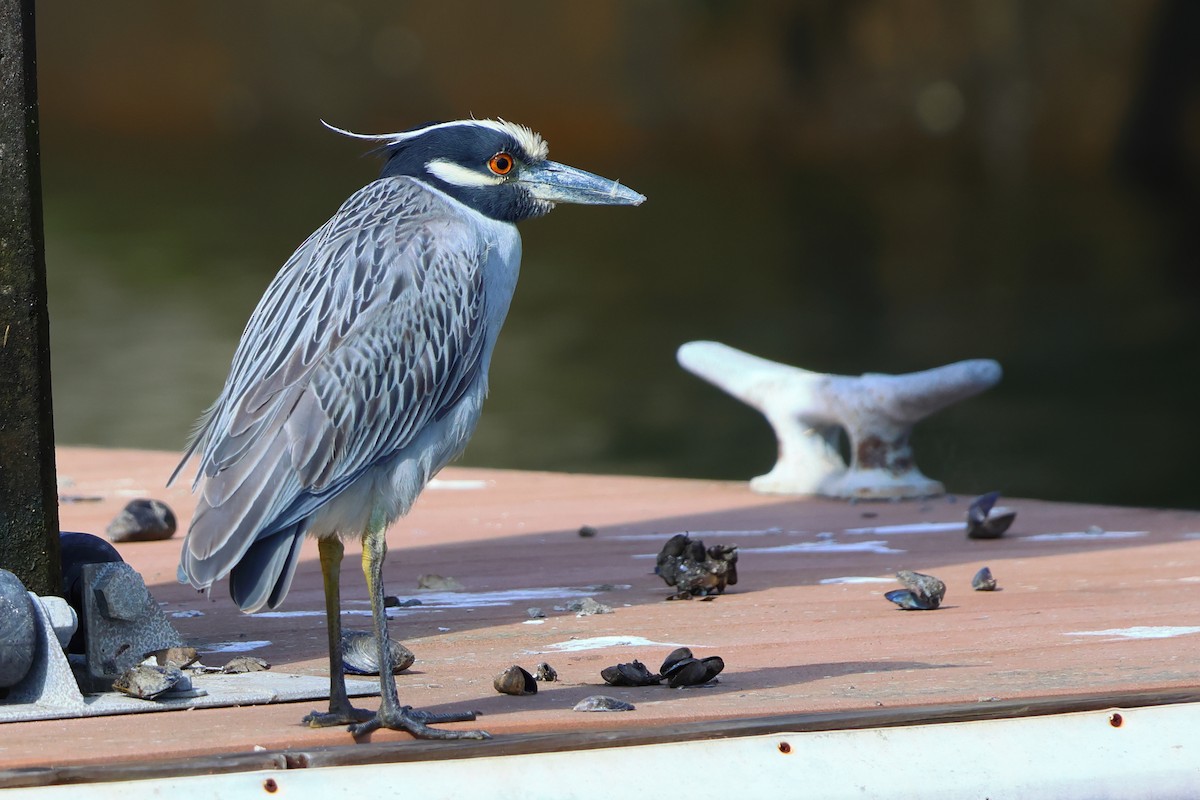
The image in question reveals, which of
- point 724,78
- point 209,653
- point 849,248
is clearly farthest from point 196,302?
point 209,653

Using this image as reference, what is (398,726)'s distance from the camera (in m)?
2.88

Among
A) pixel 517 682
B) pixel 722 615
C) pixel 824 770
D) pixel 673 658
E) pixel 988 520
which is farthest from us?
pixel 988 520

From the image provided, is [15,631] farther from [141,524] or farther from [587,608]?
[141,524]

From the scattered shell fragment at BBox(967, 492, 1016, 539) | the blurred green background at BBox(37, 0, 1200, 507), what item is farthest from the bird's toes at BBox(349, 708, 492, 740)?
the blurred green background at BBox(37, 0, 1200, 507)

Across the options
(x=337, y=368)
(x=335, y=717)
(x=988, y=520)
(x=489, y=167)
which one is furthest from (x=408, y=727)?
(x=988, y=520)

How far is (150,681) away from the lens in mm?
3123

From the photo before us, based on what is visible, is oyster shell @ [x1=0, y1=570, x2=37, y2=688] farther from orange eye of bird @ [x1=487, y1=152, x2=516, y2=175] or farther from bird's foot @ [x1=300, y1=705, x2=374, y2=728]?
orange eye of bird @ [x1=487, y1=152, x2=516, y2=175]

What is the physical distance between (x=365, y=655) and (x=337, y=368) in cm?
64

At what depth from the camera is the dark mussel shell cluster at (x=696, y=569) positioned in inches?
167

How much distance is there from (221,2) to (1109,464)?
1340cm

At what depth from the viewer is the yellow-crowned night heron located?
117 inches

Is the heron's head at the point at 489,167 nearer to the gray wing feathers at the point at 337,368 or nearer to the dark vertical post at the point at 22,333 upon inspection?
the gray wing feathers at the point at 337,368

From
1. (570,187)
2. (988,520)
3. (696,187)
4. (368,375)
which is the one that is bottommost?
(988,520)

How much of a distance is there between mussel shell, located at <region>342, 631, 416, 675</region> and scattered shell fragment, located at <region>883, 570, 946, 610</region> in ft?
3.86
